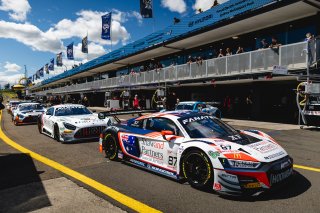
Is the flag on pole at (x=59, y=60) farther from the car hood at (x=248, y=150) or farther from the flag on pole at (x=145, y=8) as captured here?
the car hood at (x=248, y=150)

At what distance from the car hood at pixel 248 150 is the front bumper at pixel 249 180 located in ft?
0.56

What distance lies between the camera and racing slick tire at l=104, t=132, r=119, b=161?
6.94m

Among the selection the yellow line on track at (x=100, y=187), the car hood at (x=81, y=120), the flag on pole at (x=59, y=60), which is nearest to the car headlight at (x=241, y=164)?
the yellow line on track at (x=100, y=187)

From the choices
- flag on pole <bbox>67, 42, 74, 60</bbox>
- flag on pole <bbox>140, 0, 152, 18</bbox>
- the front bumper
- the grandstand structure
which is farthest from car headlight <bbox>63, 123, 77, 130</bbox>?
flag on pole <bbox>67, 42, 74, 60</bbox>

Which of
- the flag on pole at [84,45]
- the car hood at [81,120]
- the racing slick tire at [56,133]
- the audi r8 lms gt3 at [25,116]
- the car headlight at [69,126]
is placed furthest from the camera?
the flag on pole at [84,45]

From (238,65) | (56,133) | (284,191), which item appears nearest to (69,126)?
(56,133)

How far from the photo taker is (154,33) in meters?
29.0

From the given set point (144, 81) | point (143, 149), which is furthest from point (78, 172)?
point (144, 81)

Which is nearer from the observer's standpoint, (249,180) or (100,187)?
(249,180)

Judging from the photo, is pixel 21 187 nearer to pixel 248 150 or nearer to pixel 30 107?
pixel 248 150

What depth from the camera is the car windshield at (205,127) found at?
530 cm

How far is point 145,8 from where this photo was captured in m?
29.0

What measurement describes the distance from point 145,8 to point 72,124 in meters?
22.1

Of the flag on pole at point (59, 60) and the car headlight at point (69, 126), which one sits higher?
the flag on pole at point (59, 60)
